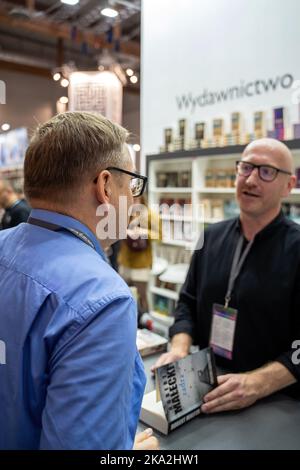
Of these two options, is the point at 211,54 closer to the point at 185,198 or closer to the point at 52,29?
the point at 185,198

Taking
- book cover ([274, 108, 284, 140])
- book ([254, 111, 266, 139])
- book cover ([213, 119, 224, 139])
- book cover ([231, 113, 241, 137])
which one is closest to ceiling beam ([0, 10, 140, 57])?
book cover ([213, 119, 224, 139])

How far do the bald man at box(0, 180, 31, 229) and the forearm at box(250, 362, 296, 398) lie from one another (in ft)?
9.64

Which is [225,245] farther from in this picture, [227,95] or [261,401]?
[227,95]

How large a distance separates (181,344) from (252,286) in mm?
391

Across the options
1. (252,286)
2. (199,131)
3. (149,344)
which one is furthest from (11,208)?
(252,286)

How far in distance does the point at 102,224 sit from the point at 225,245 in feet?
3.68

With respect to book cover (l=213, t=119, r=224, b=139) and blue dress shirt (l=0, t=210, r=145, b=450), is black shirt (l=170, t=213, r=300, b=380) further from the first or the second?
book cover (l=213, t=119, r=224, b=139)

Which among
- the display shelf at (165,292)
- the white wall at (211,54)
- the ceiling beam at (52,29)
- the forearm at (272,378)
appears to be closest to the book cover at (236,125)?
the white wall at (211,54)

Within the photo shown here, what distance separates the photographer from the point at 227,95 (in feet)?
14.2

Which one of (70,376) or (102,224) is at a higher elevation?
(102,224)

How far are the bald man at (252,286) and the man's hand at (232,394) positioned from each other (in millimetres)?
125

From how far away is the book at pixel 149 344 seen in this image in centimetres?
173

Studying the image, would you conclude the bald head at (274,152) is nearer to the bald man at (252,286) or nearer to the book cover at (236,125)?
the bald man at (252,286)
